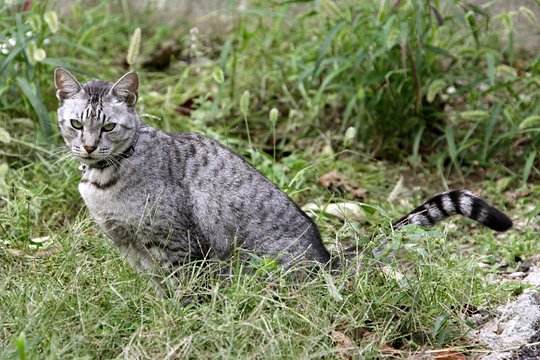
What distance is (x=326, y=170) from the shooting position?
18.9ft

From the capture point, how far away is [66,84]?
13.0 ft

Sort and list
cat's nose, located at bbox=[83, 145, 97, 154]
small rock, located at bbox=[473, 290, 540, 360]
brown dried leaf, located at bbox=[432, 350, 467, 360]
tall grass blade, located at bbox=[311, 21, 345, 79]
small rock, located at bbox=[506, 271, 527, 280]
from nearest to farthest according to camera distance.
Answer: brown dried leaf, located at bbox=[432, 350, 467, 360]
small rock, located at bbox=[473, 290, 540, 360]
cat's nose, located at bbox=[83, 145, 97, 154]
small rock, located at bbox=[506, 271, 527, 280]
tall grass blade, located at bbox=[311, 21, 345, 79]

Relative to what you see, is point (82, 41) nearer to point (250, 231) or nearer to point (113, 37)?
point (113, 37)

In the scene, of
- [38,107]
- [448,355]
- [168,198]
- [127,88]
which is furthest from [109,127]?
[448,355]

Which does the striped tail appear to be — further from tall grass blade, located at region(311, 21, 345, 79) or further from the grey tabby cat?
tall grass blade, located at region(311, 21, 345, 79)

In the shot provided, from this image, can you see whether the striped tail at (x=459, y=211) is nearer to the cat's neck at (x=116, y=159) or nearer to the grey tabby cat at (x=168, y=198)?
the grey tabby cat at (x=168, y=198)

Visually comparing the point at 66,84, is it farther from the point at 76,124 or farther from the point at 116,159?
the point at 116,159

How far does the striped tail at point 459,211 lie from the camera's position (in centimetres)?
384

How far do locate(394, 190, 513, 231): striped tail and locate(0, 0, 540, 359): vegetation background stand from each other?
0.13 m

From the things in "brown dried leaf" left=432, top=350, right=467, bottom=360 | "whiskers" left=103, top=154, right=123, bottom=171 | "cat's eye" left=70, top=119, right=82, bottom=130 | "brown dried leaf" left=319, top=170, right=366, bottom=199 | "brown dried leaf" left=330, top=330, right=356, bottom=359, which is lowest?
"brown dried leaf" left=319, top=170, right=366, bottom=199

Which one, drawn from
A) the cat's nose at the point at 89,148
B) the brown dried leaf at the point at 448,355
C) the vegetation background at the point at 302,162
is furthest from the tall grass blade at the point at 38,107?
the brown dried leaf at the point at 448,355

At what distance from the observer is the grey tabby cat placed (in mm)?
3873

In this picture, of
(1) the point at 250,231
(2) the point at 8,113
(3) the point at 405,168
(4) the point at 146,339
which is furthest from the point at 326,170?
(4) the point at 146,339

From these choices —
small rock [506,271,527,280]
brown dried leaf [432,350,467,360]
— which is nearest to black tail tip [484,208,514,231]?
brown dried leaf [432,350,467,360]
